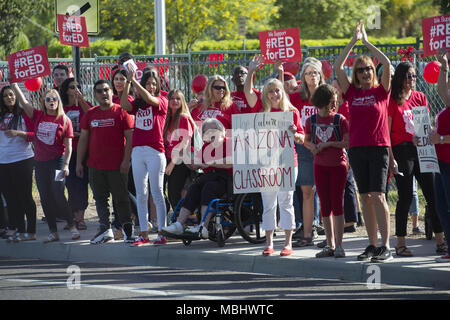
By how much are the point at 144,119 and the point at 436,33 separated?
137 inches

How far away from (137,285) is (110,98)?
2893 mm

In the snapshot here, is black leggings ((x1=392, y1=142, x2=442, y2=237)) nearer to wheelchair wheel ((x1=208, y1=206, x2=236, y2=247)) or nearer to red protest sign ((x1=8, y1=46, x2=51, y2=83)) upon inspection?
wheelchair wheel ((x1=208, y1=206, x2=236, y2=247))

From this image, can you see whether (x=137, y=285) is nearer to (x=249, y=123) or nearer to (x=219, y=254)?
(x=219, y=254)

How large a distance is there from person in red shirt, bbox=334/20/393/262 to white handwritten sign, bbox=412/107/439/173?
17.9 inches

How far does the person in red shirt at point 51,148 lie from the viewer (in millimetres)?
10656

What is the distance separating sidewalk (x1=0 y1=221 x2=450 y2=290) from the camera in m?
8.16

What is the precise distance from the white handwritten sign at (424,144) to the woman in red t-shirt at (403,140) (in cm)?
9

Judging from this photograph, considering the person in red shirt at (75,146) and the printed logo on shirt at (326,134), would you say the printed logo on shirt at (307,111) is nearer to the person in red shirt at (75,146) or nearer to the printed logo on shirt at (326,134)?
the printed logo on shirt at (326,134)

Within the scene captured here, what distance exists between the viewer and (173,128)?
10398mm

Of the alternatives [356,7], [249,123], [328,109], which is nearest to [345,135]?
[328,109]

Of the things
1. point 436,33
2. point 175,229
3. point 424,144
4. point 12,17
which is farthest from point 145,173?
point 12,17

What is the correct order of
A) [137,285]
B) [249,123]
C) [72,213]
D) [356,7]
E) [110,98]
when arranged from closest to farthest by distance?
[137,285] → [249,123] → [110,98] → [72,213] → [356,7]

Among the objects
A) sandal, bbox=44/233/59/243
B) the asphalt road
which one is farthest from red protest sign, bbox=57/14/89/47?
the asphalt road

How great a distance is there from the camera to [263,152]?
9492mm
